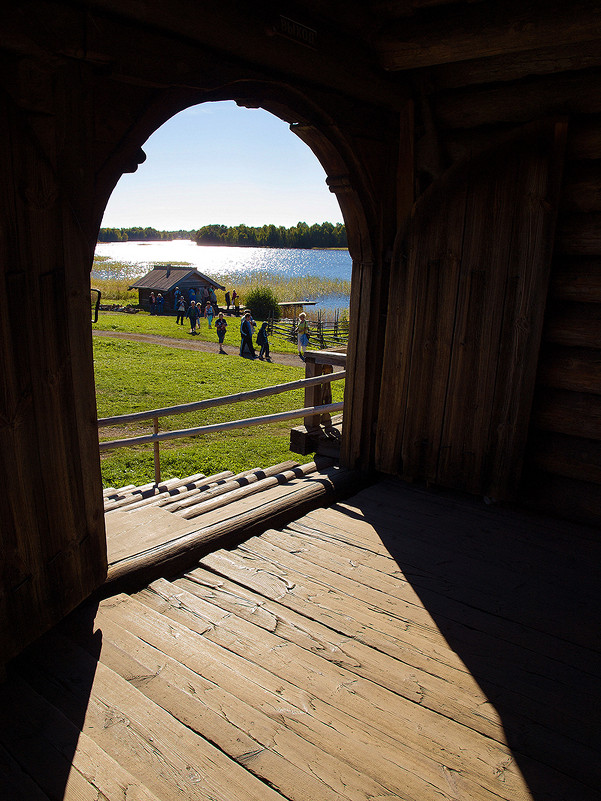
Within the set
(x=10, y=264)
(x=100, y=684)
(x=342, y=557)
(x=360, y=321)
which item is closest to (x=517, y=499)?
(x=342, y=557)

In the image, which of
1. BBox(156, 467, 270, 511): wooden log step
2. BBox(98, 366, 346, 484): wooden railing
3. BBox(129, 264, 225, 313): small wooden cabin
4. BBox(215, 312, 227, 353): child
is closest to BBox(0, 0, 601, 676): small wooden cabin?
BBox(98, 366, 346, 484): wooden railing

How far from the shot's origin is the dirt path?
18.2m

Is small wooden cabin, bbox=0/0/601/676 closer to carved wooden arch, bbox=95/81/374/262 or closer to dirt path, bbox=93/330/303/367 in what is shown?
carved wooden arch, bbox=95/81/374/262

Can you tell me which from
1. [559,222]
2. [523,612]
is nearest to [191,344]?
[559,222]

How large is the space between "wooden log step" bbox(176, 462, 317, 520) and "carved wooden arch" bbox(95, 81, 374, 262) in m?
1.73

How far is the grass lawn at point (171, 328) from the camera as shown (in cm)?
2122

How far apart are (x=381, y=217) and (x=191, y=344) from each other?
645 inches

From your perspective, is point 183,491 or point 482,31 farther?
point 183,491

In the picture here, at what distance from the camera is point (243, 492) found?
4027 millimetres

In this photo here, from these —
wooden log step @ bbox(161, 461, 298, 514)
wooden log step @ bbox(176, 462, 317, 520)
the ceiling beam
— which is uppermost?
the ceiling beam

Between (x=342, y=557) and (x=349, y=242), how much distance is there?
2.22 m

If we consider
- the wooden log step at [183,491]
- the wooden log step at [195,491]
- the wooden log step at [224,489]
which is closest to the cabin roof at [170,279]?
the wooden log step at [183,491]

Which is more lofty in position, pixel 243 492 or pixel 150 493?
pixel 243 492

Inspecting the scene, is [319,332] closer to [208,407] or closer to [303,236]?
[208,407]
